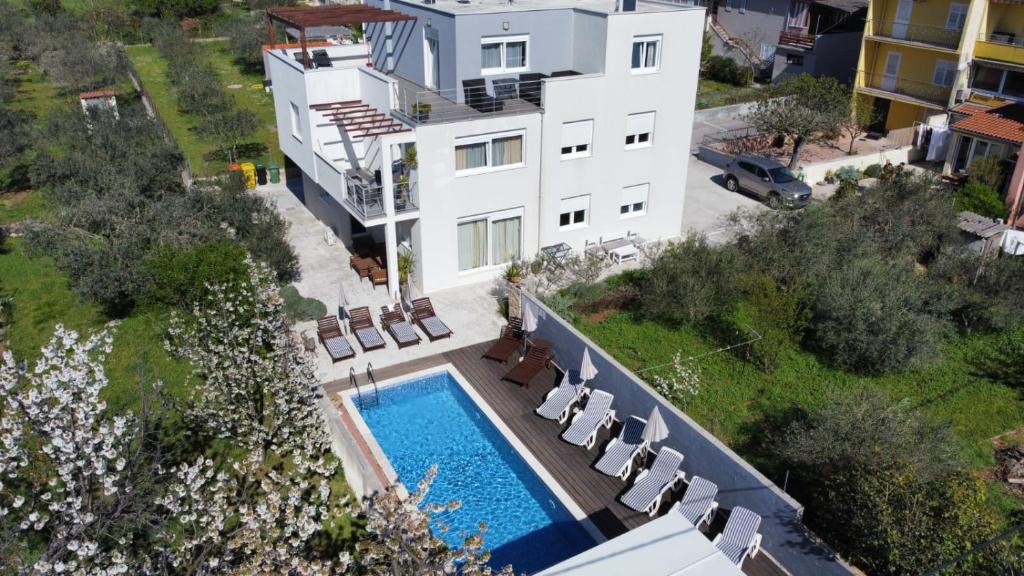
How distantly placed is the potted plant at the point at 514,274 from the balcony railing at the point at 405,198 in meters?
3.14

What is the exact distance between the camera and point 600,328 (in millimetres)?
19234

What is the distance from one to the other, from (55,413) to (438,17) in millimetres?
14849

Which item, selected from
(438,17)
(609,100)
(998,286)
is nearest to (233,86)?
(438,17)

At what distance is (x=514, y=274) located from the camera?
2064 cm

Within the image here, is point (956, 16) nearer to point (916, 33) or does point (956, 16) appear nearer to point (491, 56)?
point (916, 33)

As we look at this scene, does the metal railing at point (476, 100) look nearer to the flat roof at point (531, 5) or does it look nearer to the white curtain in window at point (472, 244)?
the flat roof at point (531, 5)

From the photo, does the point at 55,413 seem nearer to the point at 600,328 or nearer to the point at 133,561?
the point at 133,561

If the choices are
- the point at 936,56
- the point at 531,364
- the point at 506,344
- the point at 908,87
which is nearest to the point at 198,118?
the point at 506,344

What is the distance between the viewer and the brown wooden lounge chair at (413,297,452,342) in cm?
1920

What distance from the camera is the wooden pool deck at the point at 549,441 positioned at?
1346 cm

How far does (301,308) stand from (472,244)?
5149 millimetres

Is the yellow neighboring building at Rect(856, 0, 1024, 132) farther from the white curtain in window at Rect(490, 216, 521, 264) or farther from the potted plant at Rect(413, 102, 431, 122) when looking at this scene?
the potted plant at Rect(413, 102, 431, 122)

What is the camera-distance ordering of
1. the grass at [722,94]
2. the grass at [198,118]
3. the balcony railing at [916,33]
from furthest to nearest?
the grass at [722,94] < the grass at [198,118] < the balcony railing at [916,33]

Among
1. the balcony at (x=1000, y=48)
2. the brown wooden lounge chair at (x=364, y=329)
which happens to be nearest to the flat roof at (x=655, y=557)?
the brown wooden lounge chair at (x=364, y=329)
